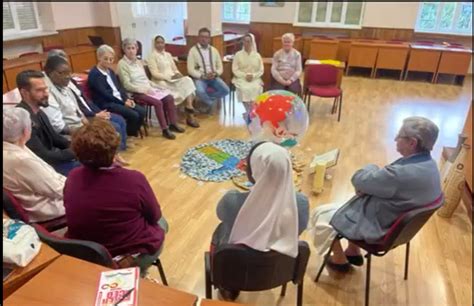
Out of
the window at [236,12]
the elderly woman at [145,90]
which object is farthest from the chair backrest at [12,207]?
the window at [236,12]

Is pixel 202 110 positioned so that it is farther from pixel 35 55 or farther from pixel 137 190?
pixel 137 190

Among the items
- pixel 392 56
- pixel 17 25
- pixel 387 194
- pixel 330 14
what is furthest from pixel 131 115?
pixel 330 14

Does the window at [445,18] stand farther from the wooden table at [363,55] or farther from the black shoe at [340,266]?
the black shoe at [340,266]

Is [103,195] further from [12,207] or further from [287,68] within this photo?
[287,68]

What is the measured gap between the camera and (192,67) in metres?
4.66

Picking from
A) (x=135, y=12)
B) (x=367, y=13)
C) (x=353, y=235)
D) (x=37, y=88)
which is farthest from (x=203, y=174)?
(x=367, y=13)

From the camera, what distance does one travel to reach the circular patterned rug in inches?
131

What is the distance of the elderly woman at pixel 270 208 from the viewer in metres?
1.36

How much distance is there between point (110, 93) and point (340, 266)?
2.81 metres

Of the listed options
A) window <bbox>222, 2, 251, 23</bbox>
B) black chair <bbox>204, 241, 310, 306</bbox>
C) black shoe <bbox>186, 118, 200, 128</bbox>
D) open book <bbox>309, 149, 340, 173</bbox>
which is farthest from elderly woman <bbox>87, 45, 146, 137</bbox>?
window <bbox>222, 2, 251, 23</bbox>

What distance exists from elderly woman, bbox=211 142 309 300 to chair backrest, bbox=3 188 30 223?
105 cm

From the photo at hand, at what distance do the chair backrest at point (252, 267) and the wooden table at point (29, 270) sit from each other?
0.65m

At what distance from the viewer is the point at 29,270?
130 centimetres

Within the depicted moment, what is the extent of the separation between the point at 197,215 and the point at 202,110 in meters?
2.65
